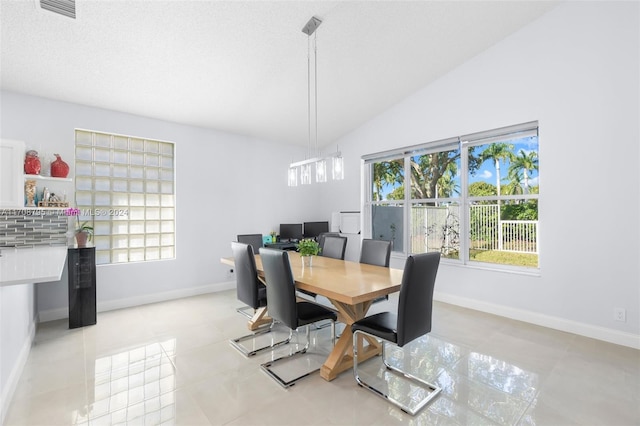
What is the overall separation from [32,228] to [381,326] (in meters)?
3.99

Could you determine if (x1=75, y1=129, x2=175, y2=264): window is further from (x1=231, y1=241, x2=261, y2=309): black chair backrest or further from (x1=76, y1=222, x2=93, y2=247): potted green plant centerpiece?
(x1=231, y1=241, x2=261, y2=309): black chair backrest

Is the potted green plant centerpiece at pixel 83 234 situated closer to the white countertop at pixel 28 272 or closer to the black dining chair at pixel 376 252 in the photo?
the white countertop at pixel 28 272

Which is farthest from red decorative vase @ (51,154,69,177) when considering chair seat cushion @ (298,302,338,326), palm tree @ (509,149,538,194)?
palm tree @ (509,149,538,194)

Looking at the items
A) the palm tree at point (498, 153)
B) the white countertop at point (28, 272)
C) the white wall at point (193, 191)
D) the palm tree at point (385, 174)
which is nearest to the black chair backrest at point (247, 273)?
the white countertop at point (28, 272)

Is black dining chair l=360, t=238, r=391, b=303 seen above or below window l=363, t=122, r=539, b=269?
below


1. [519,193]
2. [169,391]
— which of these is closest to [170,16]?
[169,391]

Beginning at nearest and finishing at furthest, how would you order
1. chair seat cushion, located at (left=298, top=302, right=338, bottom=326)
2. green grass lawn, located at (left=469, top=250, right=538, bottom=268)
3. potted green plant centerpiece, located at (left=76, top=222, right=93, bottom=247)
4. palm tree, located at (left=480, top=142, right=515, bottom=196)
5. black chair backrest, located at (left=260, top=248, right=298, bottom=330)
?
black chair backrest, located at (left=260, top=248, right=298, bottom=330) < chair seat cushion, located at (left=298, top=302, right=338, bottom=326) < potted green plant centerpiece, located at (left=76, top=222, right=93, bottom=247) < green grass lawn, located at (left=469, top=250, right=538, bottom=268) < palm tree, located at (left=480, top=142, right=515, bottom=196)

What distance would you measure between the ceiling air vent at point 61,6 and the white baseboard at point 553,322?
505cm

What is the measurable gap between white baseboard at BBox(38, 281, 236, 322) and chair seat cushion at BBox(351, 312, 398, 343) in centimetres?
320

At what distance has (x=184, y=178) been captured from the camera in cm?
460

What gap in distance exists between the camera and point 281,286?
2.40m

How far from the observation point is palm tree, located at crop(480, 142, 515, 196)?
390 centimetres

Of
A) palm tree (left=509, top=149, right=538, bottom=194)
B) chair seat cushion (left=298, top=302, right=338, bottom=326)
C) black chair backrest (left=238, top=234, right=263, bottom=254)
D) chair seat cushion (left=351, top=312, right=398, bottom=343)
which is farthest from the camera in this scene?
black chair backrest (left=238, top=234, right=263, bottom=254)

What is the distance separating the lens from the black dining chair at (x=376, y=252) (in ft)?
10.7
